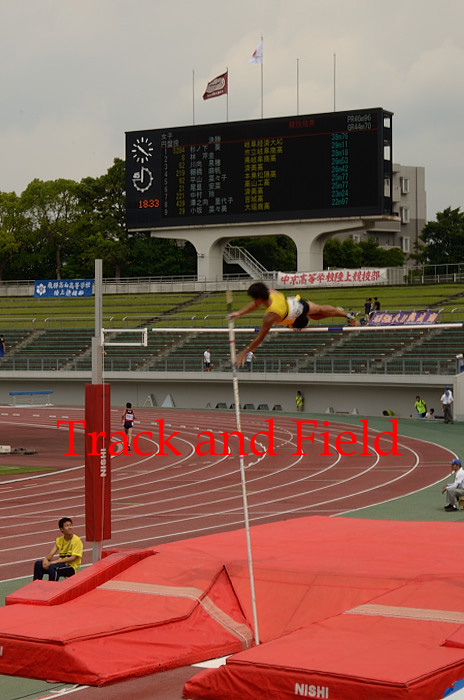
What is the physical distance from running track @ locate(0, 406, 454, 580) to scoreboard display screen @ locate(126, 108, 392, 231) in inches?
A: 483

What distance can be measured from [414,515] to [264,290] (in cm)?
888

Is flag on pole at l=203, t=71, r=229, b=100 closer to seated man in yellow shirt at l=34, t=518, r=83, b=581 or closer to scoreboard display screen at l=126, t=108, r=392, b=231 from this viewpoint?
scoreboard display screen at l=126, t=108, r=392, b=231

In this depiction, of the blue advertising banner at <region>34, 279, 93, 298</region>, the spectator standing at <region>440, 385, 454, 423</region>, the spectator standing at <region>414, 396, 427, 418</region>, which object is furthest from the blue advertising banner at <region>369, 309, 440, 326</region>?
the blue advertising banner at <region>34, 279, 93, 298</region>

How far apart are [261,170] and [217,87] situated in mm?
7198

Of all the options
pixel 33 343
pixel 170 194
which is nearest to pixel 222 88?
pixel 170 194

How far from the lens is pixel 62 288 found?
12.8 meters

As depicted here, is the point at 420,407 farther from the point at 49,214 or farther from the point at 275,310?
the point at 49,214

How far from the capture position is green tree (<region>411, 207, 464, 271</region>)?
7338cm

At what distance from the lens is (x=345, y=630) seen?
8.79m

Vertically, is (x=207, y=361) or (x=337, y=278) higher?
(x=337, y=278)

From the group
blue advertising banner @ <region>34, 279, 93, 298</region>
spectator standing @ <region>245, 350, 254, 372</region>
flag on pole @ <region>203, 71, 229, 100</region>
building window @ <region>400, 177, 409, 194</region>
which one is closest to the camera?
blue advertising banner @ <region>34, 279, 93, 298</region>

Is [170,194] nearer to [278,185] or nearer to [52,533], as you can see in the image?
[278,185]

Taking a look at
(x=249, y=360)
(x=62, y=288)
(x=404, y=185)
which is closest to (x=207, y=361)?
(x=249, y=360)

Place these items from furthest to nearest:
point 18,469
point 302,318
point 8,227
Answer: point 8,227 → point 18,469 → point 302,318
